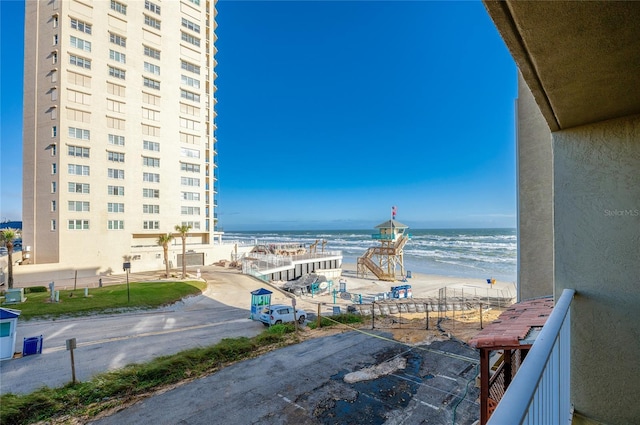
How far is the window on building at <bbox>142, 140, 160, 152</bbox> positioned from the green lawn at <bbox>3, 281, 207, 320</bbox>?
18206 mm

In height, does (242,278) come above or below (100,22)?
below

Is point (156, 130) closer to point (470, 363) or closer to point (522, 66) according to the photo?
point (470, 363)

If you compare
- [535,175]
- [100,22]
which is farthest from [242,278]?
[100,22]

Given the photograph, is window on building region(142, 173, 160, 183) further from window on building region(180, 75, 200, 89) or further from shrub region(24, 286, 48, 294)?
shrub region(24, 286, 48, 294)

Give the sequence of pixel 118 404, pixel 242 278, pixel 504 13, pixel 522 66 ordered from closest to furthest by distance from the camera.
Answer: pixel 504 13 → pixel 522 66 → pixel 118 404 → pixel 242 278

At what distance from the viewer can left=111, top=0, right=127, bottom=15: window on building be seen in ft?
115

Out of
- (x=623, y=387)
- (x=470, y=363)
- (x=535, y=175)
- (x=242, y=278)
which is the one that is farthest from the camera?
(x=242, y=278)

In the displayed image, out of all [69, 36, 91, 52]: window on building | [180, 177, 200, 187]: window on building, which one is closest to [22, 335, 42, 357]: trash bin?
[180, 177, 200, 187]: window on building

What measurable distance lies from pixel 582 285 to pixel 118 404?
1088cm

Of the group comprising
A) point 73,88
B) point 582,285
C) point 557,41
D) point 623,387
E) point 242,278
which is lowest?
point 242,278

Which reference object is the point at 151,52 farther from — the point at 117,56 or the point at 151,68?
the point at 117,56

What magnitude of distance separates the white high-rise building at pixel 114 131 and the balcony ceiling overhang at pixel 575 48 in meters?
A: 38.7

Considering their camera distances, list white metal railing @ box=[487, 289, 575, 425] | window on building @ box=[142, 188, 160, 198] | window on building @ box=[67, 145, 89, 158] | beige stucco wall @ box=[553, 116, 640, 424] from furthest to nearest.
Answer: window on building @ box=[142, 188, 160, 198] → window on building @ box=[67, 145, 89, 158] → beige stucco wall @ box=[553, 116, 640, 424] → white metal railing @ box=[487, 289, 575, 425]

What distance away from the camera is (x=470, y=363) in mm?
11156
